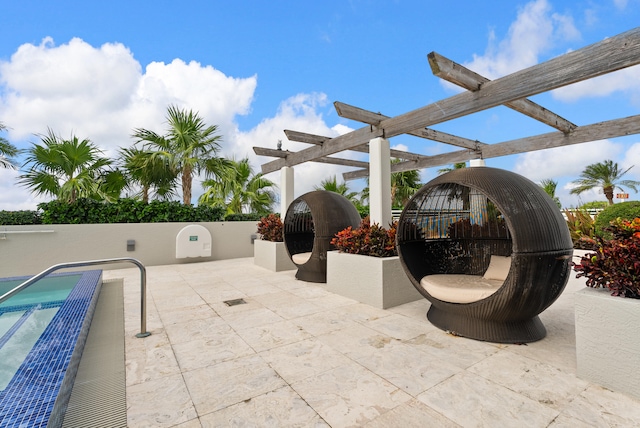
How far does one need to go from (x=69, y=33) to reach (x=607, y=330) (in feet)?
31.6

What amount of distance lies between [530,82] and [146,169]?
365 inches

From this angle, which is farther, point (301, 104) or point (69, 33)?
point (301, 104)

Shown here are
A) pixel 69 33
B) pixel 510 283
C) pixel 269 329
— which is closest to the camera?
pixel 510 283

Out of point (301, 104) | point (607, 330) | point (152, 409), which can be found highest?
point (301, 104)

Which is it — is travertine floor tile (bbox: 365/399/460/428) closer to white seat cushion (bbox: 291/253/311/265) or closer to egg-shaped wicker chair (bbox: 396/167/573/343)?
egg-shaped wicker chair (bbox: 396/167/573/343)

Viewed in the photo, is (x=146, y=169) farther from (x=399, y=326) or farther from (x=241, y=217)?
(x=399, y=326)

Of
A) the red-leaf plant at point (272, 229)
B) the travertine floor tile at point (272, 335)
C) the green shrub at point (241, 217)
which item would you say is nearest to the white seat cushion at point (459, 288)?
the travertine floor tile at point (272, 335)

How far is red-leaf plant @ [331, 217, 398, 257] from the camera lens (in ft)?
13.5

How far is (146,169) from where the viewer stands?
28.6 ft

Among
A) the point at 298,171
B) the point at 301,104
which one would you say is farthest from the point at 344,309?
the point at 301,104

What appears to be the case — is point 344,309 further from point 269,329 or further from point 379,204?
point 379,204

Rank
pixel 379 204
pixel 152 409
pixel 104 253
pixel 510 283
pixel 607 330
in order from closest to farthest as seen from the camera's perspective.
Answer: pixel 152 409 → pixel 607 330 → pixel 510 283 → pixel 379 204 → pixel 104 253

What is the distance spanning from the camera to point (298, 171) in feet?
27.8

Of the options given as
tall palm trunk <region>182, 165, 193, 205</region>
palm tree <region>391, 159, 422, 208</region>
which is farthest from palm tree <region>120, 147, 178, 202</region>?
palm tree <region>391, 159, 422, 208</region>
